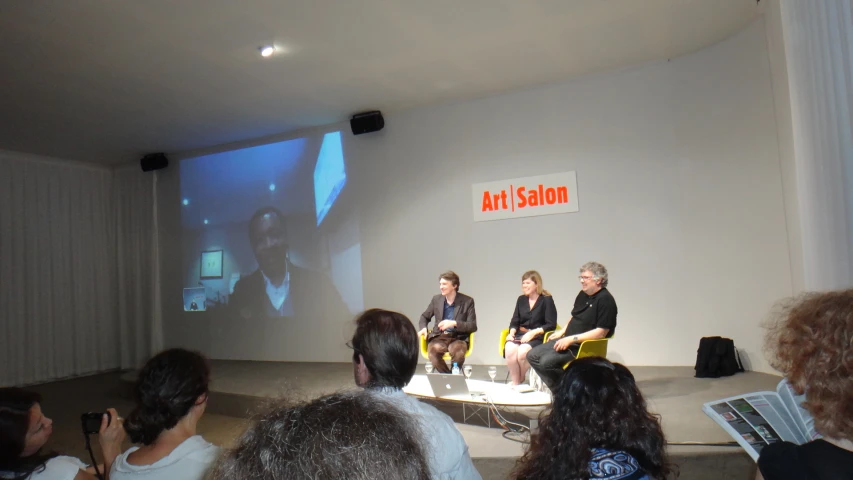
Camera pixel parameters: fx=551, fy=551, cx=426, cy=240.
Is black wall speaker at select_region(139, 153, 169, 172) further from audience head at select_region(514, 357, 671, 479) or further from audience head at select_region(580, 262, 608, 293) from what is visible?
audience head at select_region(514, 357, 671, 479)

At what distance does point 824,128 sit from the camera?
2.06 meters

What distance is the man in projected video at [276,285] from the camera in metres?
7.26

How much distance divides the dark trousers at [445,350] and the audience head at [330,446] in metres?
4.33

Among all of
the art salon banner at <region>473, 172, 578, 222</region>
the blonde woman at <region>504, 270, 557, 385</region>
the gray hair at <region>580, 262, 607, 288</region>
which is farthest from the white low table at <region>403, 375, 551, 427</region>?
the art salon banner at <region>473, 172, 578, 222</region>

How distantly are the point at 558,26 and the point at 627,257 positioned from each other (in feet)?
7.91

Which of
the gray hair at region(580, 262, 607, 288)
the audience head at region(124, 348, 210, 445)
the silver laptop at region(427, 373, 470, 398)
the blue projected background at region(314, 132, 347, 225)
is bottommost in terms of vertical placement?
the silver laptop at region(427, 373, 470, 398)

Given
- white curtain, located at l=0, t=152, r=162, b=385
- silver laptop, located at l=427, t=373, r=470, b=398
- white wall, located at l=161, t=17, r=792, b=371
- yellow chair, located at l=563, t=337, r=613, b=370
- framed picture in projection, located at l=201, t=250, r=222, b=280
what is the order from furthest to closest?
framed picture in projection, located at l=201, t=250, r=222, b=280 → white curtain, located at l=0, t=152, r=162, b=385 → white wall, located at l=161, t=17, r=792, b=371 → yellow chair, located at l=563, t=337, r=613, b=370 → silver laptop, located at l=427, t=373, r=470, b=398

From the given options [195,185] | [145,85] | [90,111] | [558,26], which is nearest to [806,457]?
[558,26]

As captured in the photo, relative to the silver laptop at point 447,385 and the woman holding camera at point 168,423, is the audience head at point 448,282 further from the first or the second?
the woman holding camera at point 168,423

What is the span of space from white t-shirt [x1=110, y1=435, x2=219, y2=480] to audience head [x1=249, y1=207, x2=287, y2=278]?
608 centimetres

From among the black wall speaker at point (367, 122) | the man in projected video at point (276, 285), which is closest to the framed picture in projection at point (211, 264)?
the man in projected video at point (276, 285)

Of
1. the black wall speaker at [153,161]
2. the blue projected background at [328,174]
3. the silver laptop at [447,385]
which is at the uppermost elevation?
the black wall speaker at [153,161]

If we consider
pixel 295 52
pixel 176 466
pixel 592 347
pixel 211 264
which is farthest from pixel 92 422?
pixel 211 264

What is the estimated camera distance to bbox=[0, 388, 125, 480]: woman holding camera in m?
1.53
